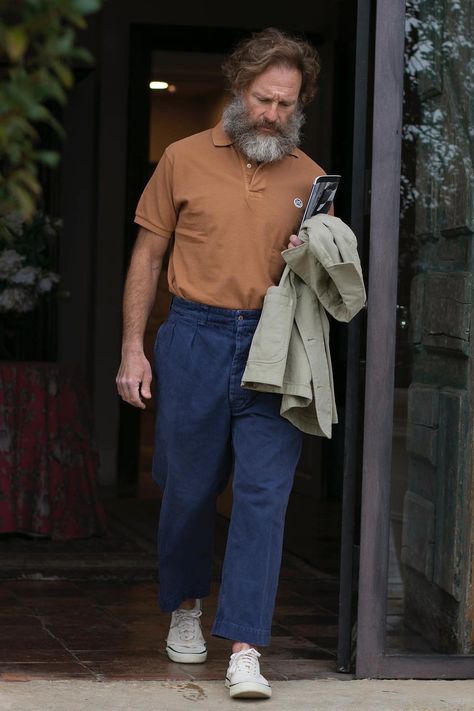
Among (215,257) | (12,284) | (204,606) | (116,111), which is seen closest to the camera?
(215,257)

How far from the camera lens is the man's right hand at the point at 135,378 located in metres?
3.39

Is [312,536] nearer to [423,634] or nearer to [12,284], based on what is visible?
[12,284]

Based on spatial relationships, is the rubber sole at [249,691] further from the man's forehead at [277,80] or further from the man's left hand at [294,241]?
the man's forehead at [277,80]

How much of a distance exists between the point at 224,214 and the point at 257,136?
219 millimetres

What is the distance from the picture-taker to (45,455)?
230 inches

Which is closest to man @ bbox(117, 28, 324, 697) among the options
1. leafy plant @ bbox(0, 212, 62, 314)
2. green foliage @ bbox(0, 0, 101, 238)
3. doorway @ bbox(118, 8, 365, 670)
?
green foliage @ bbox(0, 0, 101, 238)

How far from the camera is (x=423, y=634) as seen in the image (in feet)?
11.5

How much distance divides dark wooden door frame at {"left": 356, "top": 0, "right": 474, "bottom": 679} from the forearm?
605 millimetres

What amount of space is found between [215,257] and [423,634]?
45.9 inches

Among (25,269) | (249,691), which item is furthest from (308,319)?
(25,269)

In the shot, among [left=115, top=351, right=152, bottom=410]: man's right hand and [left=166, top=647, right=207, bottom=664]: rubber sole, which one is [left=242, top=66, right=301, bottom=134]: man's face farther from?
[left=166, top=647, right=207, bottom=664]: rubber sole

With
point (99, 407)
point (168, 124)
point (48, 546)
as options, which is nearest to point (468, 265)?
point (48, 546)

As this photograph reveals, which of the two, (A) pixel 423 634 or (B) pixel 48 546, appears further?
(B) pixel 48 546

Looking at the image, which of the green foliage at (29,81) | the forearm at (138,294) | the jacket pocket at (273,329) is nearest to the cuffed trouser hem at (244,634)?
the jacket pocket at (273,329)
